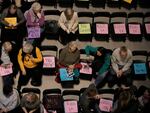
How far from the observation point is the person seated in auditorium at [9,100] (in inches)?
401

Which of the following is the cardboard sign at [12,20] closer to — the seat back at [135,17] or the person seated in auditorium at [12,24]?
the person seated in auditorium at [12,24]

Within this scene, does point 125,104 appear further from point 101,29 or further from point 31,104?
point 101,29

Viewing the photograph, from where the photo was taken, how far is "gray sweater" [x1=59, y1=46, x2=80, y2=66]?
11.0 m

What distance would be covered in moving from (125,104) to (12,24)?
11.8ft

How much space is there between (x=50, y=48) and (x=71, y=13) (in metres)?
1.08

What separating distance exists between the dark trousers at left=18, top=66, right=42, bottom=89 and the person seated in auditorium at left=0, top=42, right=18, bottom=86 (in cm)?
26

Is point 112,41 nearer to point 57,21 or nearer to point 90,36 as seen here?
point 90,36

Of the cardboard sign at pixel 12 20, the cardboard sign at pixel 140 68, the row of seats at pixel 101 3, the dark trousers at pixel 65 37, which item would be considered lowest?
the cardboard sign at pixel 140 68

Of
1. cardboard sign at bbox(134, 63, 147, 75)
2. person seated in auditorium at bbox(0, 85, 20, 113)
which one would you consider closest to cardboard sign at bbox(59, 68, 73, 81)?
person seated in auditorium at bbox(0, 85, 20, 113)

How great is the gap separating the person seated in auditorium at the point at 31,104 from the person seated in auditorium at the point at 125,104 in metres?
1.82

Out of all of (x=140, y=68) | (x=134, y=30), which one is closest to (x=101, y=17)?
(x=134, y=30)

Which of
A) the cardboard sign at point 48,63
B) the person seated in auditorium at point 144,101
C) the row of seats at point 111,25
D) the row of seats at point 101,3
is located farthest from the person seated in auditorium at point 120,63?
the row of seats at point 101,3

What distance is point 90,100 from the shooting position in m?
10.4

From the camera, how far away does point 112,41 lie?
12.4m
